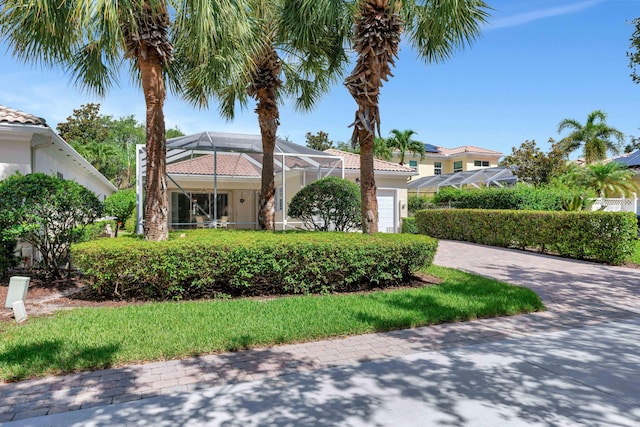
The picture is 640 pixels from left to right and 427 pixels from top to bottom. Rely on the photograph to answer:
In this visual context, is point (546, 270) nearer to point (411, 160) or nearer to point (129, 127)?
point (411, 160)

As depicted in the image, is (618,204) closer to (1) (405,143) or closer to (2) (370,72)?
(2) (370,72)

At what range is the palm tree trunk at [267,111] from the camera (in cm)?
1120

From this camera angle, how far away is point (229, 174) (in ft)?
69.1

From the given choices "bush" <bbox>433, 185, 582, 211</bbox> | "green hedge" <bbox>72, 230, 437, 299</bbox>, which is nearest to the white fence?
"bush" <bbox>433, 185, 582, 211</bbox>

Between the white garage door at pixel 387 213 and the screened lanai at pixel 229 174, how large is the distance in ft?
8.65

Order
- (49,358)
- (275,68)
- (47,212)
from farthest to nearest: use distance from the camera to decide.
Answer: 1. (275,68)
2. (47,212)
3. (49,358)

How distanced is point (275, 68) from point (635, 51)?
8469 millimetres

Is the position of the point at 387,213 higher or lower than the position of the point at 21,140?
lower

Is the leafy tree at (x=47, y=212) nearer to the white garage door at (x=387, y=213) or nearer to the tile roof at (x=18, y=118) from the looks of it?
the tile roof at (x=18, y=118)

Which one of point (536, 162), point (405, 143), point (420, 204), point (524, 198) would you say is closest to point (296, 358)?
point (524, 198)

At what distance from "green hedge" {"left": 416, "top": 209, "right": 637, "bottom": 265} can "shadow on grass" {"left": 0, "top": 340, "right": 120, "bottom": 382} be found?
1179cm

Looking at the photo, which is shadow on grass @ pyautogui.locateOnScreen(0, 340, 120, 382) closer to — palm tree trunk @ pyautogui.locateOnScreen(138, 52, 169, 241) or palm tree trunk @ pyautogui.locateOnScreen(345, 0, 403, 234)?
palm tree trunk @ pyautogui.locateOnScreen(138, 52, 169, 241)

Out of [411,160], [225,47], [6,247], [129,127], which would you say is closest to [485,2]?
[225,47]

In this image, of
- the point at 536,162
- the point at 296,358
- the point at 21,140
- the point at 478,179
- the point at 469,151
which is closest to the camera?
the point at 296,358
